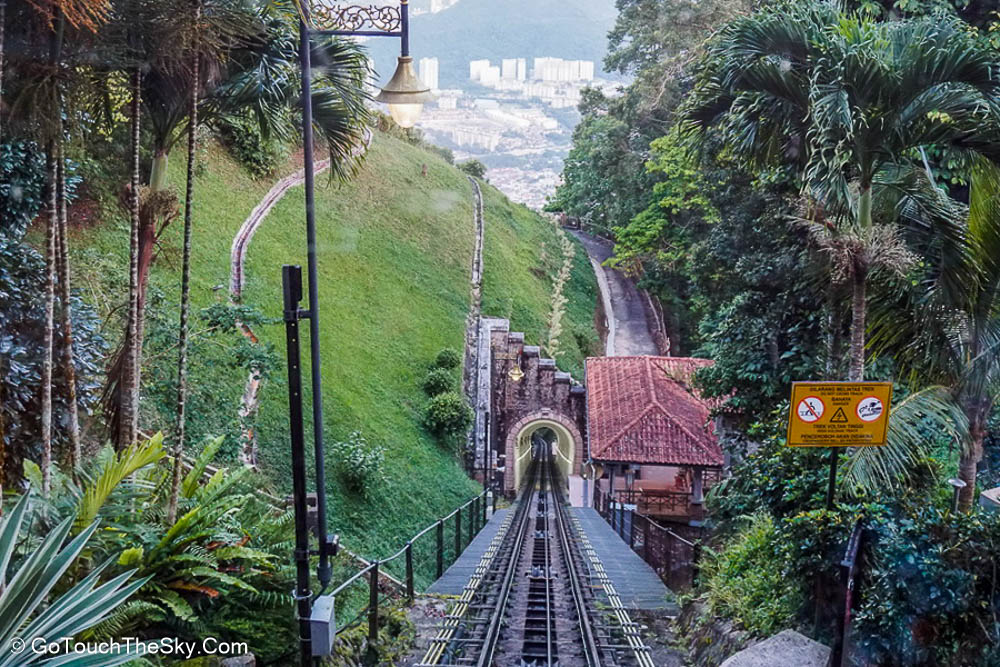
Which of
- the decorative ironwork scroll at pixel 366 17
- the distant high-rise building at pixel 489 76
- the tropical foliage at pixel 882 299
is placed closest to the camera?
the tropical foliage at pixel 882 299

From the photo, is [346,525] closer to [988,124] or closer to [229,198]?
[988,124]

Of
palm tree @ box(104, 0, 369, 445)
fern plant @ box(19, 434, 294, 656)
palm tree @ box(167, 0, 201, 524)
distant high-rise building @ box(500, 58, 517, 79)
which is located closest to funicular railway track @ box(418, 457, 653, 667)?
fern plant @ box(19, 434, 294, 656)

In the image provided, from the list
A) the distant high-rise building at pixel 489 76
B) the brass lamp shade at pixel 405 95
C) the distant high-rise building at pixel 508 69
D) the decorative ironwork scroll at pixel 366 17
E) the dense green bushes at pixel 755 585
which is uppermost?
the distant high-rise building at pixel 508 69

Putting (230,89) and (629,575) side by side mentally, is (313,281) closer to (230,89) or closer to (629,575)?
(230,89)

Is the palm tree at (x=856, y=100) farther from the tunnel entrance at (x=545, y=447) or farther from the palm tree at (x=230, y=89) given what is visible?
the tunnel entrance at (x=545, y=447)

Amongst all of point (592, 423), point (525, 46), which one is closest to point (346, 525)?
point (592, 423)

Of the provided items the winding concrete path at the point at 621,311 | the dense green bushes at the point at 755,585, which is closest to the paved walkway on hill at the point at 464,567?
the dense green bushes at the point at 755,585

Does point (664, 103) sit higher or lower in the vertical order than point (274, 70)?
higher
